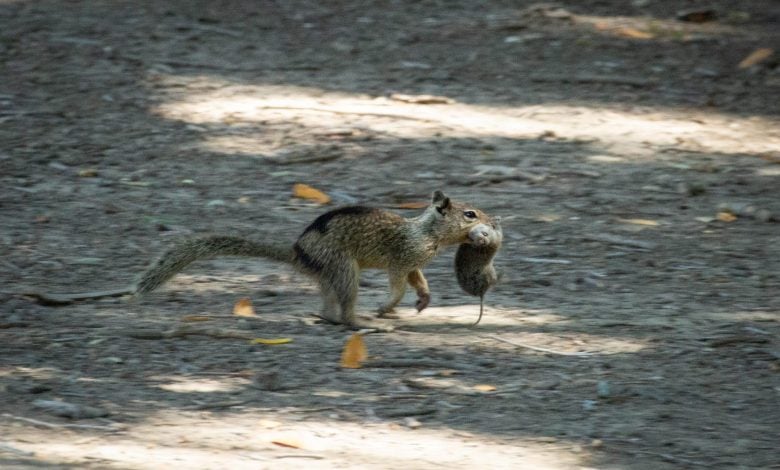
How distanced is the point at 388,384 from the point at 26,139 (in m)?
5.00

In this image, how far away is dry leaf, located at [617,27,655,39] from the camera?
39.9ft

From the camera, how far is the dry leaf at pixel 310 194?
850cm

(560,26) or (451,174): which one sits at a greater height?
(560,26)

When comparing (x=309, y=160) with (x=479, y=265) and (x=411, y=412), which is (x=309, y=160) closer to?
(x=479, y=265)

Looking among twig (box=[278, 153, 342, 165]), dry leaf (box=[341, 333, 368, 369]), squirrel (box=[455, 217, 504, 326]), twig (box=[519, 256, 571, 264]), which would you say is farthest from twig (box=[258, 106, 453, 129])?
dry leaf (box=[341, 333, 368, 369])

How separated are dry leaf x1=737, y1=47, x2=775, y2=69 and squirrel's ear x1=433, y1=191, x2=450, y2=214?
6041mm

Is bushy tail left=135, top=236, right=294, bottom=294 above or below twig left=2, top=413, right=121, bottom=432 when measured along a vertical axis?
above

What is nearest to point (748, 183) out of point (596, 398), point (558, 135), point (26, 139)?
point (558, 135)

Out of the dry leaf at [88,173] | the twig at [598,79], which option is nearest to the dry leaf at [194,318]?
the dry leaf at [88,173]

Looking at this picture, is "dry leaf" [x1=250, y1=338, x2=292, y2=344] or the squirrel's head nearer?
"dry leaf" [x1=250, y1=338, x2=292, y2=344]

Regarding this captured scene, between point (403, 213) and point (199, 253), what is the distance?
2.24 metres

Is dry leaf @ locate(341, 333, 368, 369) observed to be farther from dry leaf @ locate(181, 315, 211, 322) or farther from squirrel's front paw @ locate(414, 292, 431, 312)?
dry leaf @ locate(181, 315, 211, 322)

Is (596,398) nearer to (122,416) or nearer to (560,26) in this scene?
(122,416)

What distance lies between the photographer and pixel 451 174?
901cm
